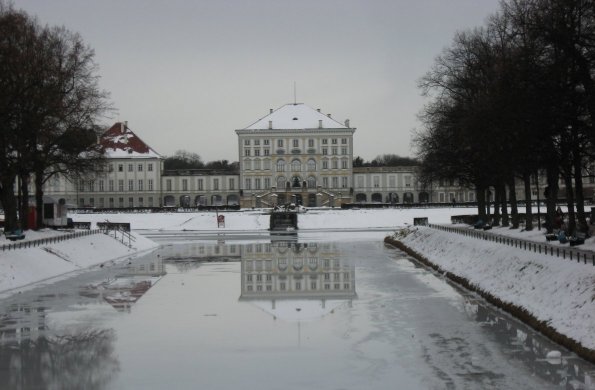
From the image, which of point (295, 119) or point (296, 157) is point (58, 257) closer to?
point (296, 157)

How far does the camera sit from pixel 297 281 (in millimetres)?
26297

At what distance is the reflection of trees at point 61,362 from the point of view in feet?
41.2

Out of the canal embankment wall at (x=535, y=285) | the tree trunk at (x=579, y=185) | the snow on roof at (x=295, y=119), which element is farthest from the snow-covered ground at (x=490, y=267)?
the snow on roof at (x=295, y=119)

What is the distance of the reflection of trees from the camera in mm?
12566

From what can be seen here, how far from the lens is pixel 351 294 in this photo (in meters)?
23.1

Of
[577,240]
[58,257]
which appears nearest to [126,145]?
[58,257]

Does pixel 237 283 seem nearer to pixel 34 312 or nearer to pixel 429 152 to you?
pixel 34 312

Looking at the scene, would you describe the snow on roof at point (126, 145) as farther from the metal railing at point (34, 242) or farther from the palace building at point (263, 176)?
the metal railing at point (34, 242)

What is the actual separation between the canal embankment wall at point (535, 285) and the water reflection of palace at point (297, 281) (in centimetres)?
408

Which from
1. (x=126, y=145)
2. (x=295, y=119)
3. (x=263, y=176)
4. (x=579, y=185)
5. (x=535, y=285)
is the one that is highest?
(x=295, y=119)

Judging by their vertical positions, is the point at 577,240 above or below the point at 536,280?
above

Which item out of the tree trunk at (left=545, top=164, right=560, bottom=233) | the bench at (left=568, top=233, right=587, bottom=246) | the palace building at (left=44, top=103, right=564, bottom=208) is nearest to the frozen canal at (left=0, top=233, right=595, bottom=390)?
the bench at (left=568, top=233, right=587, bottom=246)

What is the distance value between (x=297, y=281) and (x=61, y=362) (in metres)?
12.9

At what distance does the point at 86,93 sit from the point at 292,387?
38307 mm
